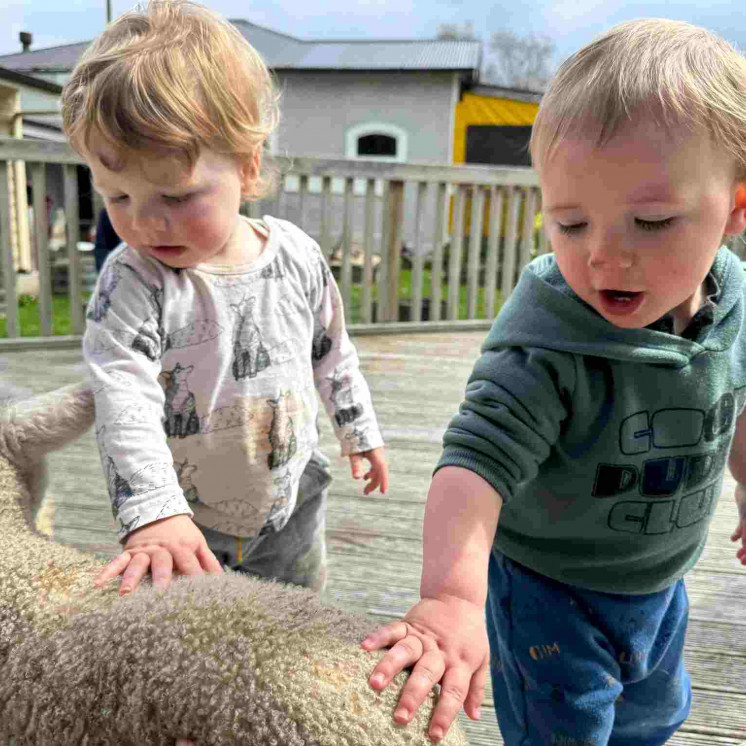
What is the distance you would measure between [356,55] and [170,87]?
76.0 feet

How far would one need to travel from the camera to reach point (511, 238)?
5840mm

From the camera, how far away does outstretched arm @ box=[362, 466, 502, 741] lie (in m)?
0.70

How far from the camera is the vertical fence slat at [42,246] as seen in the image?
4.70m

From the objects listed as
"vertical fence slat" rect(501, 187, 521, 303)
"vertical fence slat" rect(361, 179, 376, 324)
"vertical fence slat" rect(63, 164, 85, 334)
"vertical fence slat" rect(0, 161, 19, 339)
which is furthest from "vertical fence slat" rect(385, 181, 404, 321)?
"vertical fence slat" rect(0, 161, 19, 339)

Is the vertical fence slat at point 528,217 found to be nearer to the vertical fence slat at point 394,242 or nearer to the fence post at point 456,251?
the fence post at point 456,251

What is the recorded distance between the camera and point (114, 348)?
1203 millimetres

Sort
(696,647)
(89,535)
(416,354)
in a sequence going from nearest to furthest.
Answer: (696,647), (89,535), (416,354)

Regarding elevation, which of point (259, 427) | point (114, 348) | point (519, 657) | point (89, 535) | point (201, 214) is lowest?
point (89, 535)

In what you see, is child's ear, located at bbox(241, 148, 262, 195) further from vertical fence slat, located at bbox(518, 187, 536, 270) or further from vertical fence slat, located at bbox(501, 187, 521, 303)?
vertical fence slat, located at bbox(518, 187, 536, 270)

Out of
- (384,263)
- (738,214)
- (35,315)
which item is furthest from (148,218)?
(35,315)

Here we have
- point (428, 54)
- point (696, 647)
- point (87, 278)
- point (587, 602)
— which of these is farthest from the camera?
point (428, 54)

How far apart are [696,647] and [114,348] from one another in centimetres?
141

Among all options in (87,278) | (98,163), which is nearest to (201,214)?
(98,163)

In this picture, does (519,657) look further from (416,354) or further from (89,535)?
(416,354)
